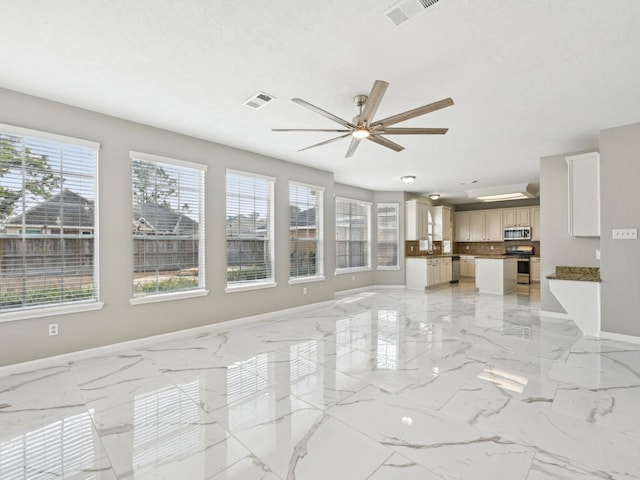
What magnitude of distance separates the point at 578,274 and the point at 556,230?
0.81 meters

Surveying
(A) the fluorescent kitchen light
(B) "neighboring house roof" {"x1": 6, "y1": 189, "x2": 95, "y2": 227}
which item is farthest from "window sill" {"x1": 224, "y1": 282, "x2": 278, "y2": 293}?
(A) the fluorescent kitchen light

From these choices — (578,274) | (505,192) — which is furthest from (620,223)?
(505,192)

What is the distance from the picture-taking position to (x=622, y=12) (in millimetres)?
2051

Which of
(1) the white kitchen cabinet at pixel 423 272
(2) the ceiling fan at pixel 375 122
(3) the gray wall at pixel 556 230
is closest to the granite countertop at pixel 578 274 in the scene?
(3) the gray wall at pixel 556 230

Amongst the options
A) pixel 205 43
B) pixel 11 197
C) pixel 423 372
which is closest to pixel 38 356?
pixel 11 197

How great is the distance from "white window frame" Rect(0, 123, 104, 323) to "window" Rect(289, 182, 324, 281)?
295 cm

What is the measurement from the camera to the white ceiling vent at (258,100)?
10.3ft

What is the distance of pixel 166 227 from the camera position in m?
4.15

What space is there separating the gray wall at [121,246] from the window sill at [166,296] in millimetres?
61

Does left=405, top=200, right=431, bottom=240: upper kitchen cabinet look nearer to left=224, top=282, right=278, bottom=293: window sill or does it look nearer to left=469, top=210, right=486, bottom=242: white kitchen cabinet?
left=469, top=210, right=486, bottom=242: white kitchen cabinet

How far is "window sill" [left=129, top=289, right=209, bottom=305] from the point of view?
383 cm

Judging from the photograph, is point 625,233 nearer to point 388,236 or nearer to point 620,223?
point 620,223

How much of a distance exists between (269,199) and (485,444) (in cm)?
442

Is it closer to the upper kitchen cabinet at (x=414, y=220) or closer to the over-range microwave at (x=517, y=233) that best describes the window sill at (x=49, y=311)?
the upper kitchen cabinet at (x=414, y=220)
